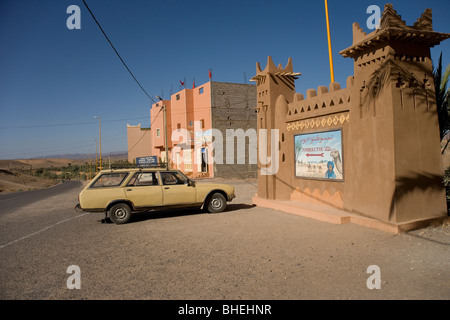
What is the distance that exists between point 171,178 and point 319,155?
4.79 meters

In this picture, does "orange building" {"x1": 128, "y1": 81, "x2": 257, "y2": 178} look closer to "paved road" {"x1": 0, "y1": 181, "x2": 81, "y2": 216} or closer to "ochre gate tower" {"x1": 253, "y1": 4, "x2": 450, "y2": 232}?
"paved road" {"x1": 0, "y1": 181, "x2": 81, "y2": 216}

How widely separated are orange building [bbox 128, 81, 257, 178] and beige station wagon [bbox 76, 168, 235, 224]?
19.5 m

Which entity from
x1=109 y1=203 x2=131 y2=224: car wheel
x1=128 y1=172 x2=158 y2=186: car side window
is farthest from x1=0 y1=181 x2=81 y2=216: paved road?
x1=128 y1=172 x2=158 y2=186: car side window

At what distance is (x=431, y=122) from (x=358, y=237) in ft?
11.4

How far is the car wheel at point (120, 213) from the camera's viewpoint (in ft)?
31.1

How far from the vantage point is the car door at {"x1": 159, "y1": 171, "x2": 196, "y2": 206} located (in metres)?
9.95

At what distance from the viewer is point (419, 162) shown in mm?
A: 7500

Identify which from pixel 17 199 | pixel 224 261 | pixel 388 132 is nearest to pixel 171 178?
pixel 224 261

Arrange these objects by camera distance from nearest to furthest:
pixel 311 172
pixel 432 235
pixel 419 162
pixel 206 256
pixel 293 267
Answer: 1. pixel 293 267
2. pixel 206 256
3. pixel 432 235
4. pixel 419 162
5. pixel 311 172

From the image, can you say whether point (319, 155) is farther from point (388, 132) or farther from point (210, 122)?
point (210, 122)

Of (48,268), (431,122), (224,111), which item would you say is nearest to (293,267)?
(48,268)

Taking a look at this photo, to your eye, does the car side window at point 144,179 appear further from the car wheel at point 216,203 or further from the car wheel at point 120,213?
the car wheel at point 216,203

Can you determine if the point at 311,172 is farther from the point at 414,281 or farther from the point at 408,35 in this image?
the point at 414,281

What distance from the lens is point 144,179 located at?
32.5 ft
